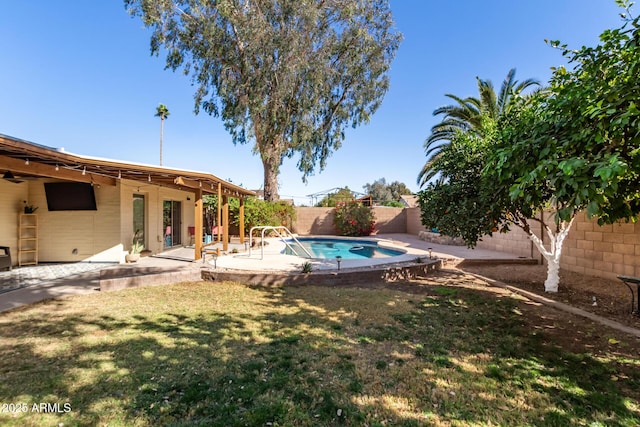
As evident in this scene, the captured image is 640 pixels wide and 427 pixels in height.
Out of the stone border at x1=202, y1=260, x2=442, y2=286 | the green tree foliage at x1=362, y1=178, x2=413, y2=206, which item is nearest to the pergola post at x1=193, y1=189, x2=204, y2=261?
the stone border at x1=202, y1=260, x2=442, y2=286

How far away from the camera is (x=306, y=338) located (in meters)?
3.99

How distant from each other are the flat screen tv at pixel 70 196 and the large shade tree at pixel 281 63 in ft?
33.7

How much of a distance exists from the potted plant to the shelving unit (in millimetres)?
2574

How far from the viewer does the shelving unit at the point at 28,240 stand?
347 inches

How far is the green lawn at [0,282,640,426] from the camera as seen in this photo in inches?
97.0

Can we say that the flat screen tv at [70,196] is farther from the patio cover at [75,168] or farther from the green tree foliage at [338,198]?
the green tree foliage at [338,198]

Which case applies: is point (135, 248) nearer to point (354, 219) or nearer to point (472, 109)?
point (354, 219)

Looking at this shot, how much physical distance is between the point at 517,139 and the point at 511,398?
3619 mm

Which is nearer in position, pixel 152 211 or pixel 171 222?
pixel 152 211

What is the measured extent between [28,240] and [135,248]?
299 cm

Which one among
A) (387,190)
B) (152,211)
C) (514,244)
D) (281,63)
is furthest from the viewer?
(387,190)

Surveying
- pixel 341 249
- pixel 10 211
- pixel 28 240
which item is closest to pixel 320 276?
pixel 341 249

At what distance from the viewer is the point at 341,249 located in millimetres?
15672

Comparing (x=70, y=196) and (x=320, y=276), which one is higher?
(x=70, y=196)
